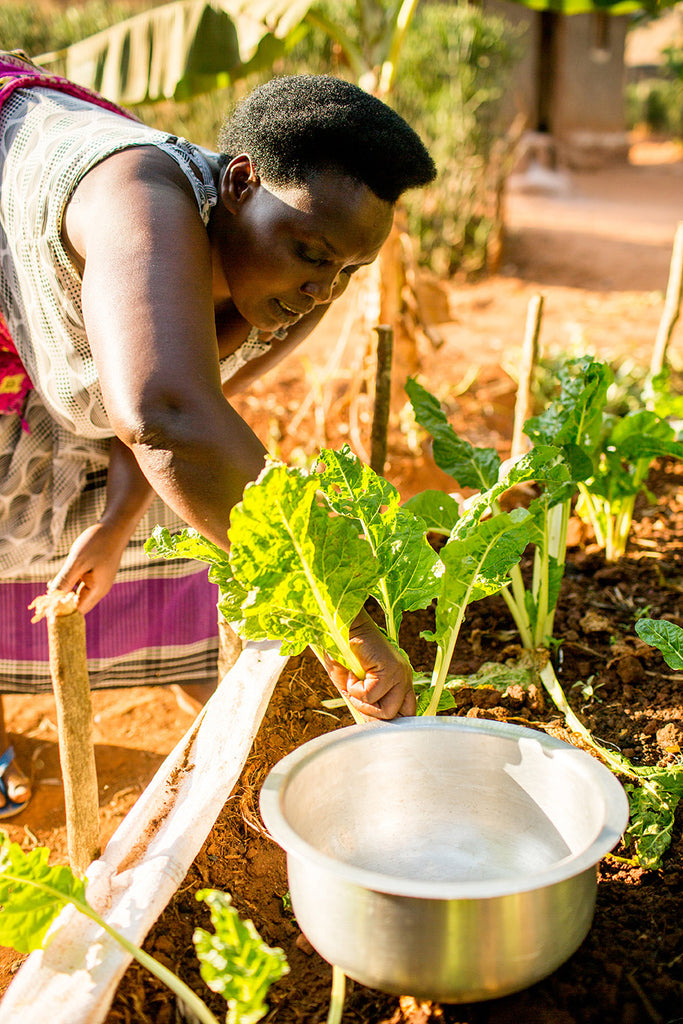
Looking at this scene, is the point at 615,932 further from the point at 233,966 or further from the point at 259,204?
the point at 259,204

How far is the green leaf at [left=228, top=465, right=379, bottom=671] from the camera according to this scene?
1241 millimetres

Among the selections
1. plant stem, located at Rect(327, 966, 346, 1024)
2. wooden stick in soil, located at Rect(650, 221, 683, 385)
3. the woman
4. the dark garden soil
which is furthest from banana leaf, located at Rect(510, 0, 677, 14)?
plant stem, located at Rect(327, 966, 346, 1024)

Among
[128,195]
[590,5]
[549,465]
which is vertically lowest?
[549,465]

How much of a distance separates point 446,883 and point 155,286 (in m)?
0.95

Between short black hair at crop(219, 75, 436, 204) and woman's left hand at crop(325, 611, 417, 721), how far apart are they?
2.67 ft

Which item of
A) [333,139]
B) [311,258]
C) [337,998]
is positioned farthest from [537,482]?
[337,998]

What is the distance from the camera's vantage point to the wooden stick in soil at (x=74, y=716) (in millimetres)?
1595

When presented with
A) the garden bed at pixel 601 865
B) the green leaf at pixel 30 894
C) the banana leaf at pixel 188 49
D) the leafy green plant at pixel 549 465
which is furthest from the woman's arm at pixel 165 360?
the banana leaf at pixel 188 49

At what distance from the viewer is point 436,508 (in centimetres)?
204

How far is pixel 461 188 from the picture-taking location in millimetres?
9320

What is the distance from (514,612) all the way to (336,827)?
2.90ft

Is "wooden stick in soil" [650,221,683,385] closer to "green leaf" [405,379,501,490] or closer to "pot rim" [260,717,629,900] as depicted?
"green leaf" [405,379,501,490]

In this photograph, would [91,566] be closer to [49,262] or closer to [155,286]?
[49,262]

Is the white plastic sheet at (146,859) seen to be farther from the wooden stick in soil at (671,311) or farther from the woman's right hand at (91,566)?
the wooden stick in soil at (671,311)
